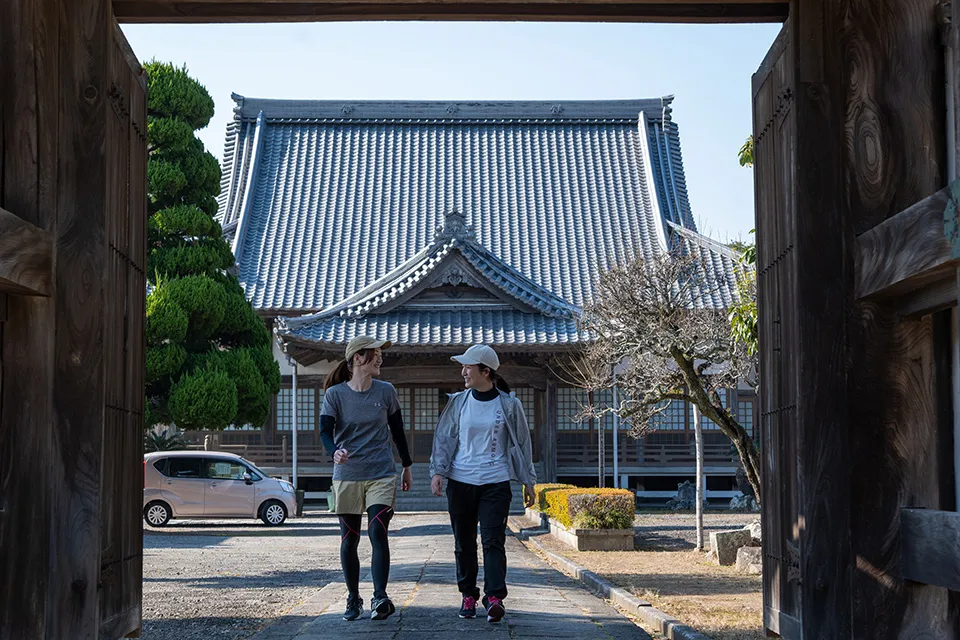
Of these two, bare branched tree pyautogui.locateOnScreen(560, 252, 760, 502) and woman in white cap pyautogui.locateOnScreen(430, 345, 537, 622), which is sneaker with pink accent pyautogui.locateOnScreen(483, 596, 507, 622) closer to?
woman in white cap pyautogui.locateOnScreen(430, 345, 537, 622)

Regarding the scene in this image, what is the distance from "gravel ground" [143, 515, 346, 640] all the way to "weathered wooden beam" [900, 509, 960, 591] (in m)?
4.31

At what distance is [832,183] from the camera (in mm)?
5770

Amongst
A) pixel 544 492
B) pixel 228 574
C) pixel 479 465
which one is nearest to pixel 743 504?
pixel 544 492

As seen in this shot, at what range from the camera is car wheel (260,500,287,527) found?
21.6 meters

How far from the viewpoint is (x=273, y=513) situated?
2162cm

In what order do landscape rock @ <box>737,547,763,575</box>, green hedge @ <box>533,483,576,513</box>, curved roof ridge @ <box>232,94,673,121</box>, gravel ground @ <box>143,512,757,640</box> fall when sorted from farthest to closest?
curved roof ridge @ <box>232,94,673,121</box>
green hedge @ <box>533,483,576,513</box>
landscape rock @ <box>737,547,763,575</box>
gravel ground @ <box>143,512,757,640</box>

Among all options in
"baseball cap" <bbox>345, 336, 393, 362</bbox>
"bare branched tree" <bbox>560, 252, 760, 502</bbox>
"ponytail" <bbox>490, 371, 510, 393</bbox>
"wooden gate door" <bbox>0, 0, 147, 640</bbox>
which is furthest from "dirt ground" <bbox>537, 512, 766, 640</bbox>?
"wooden gate door" <bbox>0, 0, 147, 640</bbox>

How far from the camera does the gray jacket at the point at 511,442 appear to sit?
307 inches

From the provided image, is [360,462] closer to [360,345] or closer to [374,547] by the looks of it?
[374,547]

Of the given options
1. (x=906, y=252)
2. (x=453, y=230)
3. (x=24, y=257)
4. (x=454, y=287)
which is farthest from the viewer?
(x=454, y=287)

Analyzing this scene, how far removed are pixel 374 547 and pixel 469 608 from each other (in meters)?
0.71

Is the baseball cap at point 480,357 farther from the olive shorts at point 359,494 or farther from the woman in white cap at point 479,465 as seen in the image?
the olive shorts at point 359,494

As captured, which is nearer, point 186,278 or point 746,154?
point 746,154

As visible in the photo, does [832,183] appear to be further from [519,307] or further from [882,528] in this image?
[519,307]
